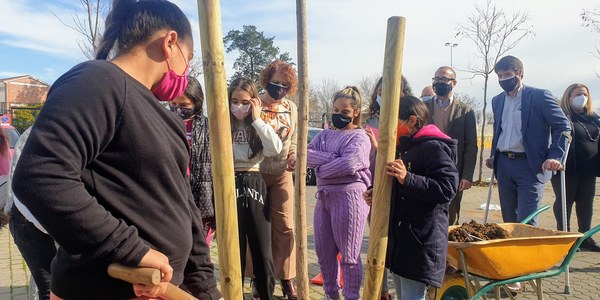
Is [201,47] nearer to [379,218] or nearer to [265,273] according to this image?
[379,218]

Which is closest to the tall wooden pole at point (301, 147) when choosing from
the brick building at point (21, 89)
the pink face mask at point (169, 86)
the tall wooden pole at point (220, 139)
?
the tall wooden pole at point (220, 139)

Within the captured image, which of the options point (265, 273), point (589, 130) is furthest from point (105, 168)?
point (589, 130)

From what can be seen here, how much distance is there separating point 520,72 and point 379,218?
326 cm

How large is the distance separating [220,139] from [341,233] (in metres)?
2.11

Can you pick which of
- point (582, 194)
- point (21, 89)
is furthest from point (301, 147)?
point (21, 89)

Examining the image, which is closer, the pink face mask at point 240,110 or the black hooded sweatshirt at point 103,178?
the black hooded sweatshirt at point 103,178

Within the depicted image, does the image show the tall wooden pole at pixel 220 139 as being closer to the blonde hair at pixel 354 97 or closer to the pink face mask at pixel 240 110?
the pink face mask at pixel 240 110

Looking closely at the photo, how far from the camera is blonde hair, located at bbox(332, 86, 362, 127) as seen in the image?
13.2ft

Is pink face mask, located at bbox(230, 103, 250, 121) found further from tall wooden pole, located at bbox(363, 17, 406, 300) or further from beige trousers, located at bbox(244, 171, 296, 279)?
tall wooden pole, located at bbox(363, 17, 406, 300)

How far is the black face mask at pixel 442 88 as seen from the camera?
5.12m

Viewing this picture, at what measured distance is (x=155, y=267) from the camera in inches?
55.7

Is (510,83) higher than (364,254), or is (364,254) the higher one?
(510,83)

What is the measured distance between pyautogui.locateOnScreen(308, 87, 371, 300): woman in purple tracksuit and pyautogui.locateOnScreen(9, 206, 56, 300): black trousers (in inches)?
78.5

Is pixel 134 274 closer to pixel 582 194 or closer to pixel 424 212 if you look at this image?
pixel 424 212
